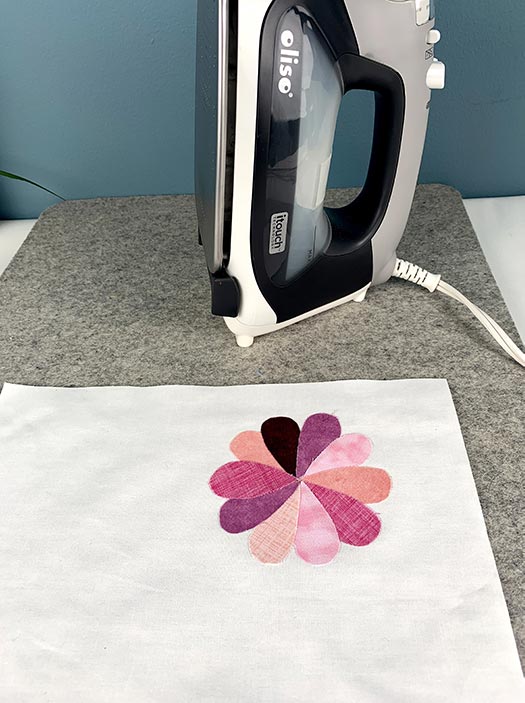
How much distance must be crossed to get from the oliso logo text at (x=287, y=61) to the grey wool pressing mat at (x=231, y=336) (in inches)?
8.4

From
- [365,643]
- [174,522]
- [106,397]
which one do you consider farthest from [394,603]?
[106,397]

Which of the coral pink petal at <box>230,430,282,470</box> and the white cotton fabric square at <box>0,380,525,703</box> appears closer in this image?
the white cotton fabric square at <box>0,380,525,703</box>

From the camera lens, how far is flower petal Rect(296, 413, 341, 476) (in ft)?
1.65

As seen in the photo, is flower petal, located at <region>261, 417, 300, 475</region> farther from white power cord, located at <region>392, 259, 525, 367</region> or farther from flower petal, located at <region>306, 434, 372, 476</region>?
white power cord, located at <region>392, 259, 525, 367</region>

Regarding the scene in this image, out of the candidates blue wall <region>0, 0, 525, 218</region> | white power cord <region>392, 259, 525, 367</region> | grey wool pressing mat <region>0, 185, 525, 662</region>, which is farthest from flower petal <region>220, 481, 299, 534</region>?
blue wall <region>0, 0, 525, 218</region>

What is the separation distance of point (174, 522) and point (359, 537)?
0.12 meters

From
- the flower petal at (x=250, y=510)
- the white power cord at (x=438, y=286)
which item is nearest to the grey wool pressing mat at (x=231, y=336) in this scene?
the white power cord at (x=438, y=286)

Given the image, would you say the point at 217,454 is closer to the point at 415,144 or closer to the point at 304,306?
the point at 304,306

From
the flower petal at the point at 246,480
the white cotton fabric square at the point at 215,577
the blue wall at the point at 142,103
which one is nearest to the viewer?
the white cotton fabric square at the point at 215,577

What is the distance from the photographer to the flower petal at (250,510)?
0.46 metres

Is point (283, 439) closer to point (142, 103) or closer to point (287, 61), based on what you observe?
point (287, 61)

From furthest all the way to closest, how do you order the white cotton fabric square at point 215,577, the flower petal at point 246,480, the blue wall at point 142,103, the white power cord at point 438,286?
the blue wall at point 142,103
the white power cord at point 438,286
the flower petal at point 246,480
the white cotton fabric square at point 215,577

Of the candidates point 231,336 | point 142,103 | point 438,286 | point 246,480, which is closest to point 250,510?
point 246,480

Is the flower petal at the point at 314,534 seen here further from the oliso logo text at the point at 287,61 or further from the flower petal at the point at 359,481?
the oliso logo text at the point at 287,61
